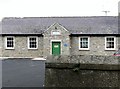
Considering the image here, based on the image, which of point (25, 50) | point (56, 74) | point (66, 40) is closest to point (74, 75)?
point (56, 74)

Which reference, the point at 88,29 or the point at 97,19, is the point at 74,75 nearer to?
the point at 88,29

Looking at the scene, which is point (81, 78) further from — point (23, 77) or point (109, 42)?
point (109, 42)

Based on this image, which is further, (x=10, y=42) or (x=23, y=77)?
(x=10, y=42)

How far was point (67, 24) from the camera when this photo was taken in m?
31.8

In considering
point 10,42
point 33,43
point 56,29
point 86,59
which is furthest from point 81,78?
point 10,42

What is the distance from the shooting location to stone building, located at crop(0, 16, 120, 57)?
95.0ft

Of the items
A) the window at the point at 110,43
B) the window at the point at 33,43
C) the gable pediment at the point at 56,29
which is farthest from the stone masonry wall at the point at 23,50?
the window at the point at 110,43

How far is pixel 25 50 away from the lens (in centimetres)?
3058

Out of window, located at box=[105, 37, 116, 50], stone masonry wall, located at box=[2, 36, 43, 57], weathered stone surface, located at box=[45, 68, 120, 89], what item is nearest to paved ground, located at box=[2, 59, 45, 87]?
weathered stone surface, located at box=[45, 68, 120, 89]

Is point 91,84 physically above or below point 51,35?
below

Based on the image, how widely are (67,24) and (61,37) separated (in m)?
3.49

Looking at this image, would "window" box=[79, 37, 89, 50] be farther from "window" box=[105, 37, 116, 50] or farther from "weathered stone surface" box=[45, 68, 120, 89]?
"weathered stone surface" box=[45, 68, 120, 89]

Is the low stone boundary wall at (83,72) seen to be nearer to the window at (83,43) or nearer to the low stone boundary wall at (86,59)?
the low stone boundary wall at (86,59)

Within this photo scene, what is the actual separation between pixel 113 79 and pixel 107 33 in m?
25.3
